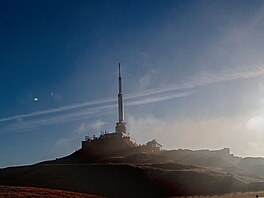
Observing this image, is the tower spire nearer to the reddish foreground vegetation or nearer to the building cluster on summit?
the building cluster on summit

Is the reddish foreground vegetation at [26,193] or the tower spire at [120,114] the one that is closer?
the reddish foreground vegetation at [26,193]

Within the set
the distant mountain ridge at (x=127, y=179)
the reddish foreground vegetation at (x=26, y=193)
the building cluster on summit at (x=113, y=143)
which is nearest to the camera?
the reddish foreground vegetation at (x=26, y=193)

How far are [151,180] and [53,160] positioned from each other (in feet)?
133

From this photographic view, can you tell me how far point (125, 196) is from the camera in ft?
215

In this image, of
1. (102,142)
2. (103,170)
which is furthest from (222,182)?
(102,142)

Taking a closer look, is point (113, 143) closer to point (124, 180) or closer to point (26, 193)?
point (124, 180)

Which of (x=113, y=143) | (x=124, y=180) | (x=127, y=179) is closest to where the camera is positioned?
(x=124, y=180)

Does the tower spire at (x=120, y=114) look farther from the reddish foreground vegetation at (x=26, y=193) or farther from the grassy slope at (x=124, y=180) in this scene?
the reddish foreground vegetation at (x=26, y=193)

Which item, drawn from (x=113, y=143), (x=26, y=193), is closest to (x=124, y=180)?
(x=26, y=193)

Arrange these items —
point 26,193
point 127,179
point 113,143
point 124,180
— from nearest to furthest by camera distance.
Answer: point 26,193
point 124,180
point 127,179
point 113,143

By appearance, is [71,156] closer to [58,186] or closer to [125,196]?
[58,186]

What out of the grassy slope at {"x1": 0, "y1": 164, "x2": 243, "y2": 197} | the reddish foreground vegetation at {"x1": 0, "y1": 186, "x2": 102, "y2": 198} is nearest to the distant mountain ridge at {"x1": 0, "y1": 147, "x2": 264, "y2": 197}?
the grassy slope at {"x1": 0, "y1": 164, "x2": 243, "y2": 197}

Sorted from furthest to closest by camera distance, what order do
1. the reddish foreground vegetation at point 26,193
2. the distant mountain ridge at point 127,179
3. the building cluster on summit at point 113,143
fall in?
the building cluster on summit at point 113,143, the distant mountain ridge at point 127,179, the reddish foreground vegetation at point 26,193

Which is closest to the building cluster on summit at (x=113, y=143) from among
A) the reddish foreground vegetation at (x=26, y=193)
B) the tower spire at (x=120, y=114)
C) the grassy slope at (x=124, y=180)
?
the tower spire at (x=120, y=114)
